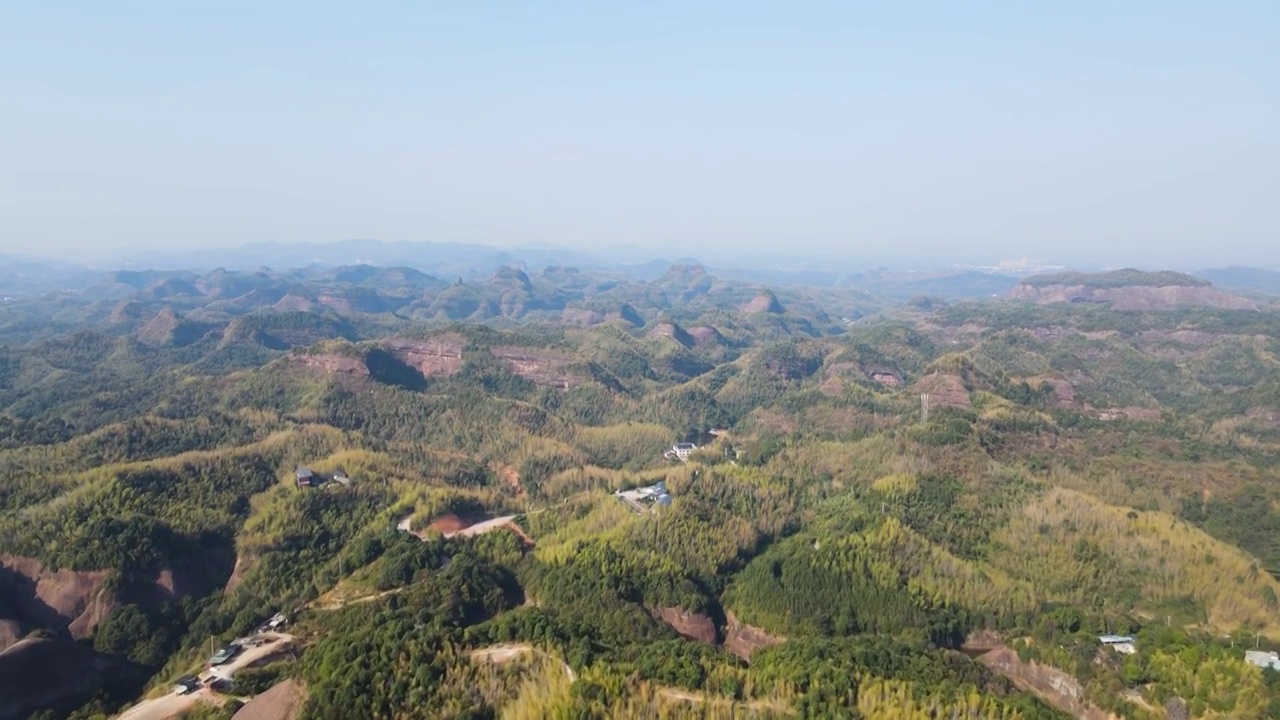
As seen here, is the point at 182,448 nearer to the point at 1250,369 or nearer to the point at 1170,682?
the point at 1170,682

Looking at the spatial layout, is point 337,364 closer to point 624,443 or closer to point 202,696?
point 624,443

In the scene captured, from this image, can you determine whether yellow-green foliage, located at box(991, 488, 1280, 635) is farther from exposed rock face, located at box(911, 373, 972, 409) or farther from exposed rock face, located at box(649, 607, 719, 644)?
exposed rock face, located at box(911, 373, 972, 409)

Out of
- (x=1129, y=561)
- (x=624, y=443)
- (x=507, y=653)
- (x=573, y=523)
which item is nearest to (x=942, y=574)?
(x=1129, y=561)

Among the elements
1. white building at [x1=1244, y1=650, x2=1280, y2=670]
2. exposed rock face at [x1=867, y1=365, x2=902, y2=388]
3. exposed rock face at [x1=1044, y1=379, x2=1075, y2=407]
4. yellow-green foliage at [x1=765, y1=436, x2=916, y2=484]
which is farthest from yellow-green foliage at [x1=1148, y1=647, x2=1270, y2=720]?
exposed rock face at [x1=867, y1=365, x2=902, y2=388]

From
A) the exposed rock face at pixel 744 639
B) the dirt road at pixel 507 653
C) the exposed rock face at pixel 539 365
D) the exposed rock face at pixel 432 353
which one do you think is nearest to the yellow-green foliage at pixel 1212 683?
the exposed rock face at pixel 744 639

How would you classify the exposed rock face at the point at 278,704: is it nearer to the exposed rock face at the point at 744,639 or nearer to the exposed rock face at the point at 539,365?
the exposed rock face at the point at 744,639
